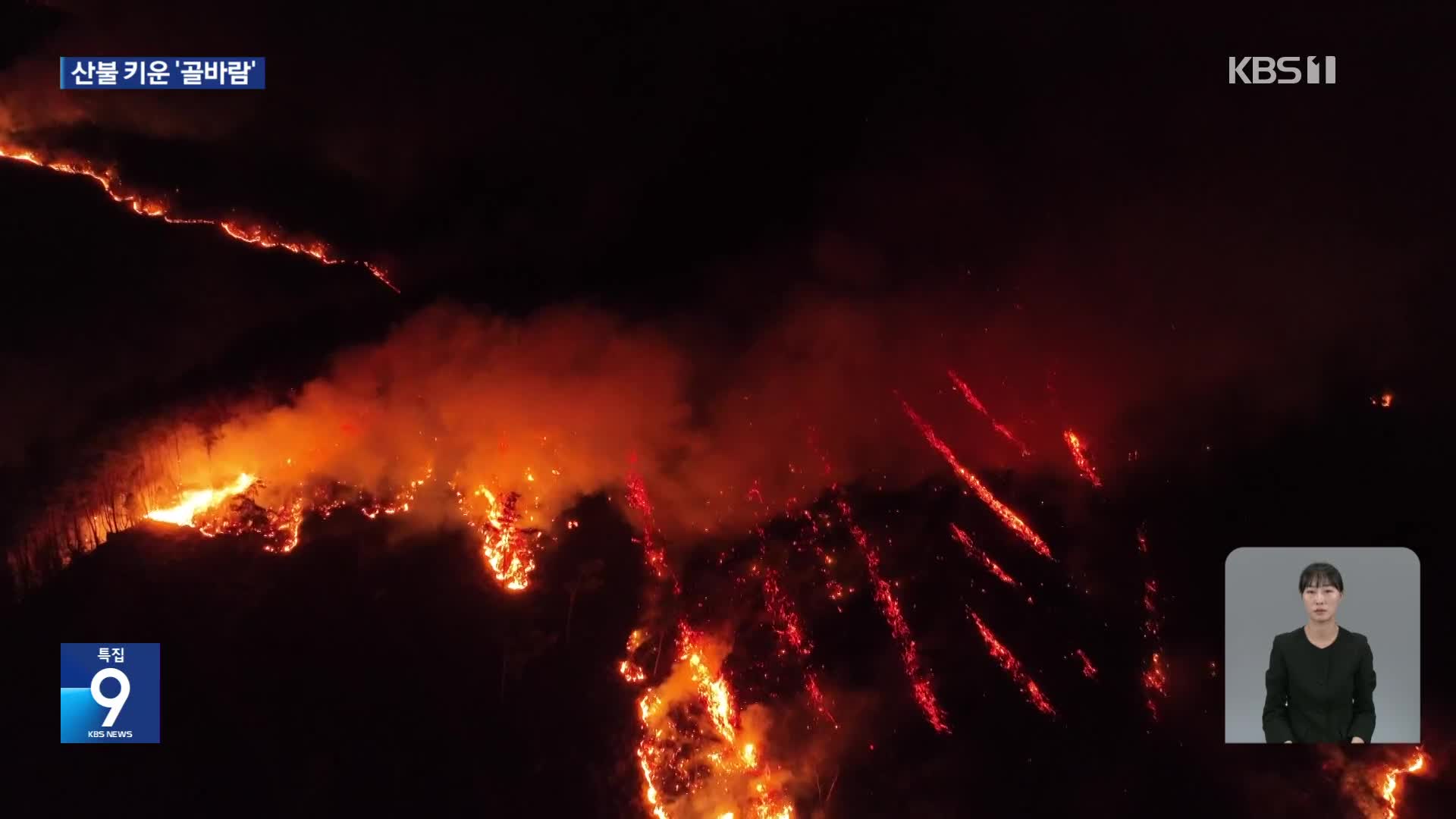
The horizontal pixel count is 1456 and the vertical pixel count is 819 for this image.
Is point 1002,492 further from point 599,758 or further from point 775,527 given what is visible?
point 599,758

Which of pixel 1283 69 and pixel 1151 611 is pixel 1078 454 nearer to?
pixel 1151 611

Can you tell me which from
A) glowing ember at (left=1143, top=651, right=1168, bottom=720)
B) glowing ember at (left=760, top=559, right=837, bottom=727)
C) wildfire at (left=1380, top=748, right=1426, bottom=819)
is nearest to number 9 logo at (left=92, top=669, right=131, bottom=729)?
glowing ember at (left=760, top=559, right=837, bottom=727)

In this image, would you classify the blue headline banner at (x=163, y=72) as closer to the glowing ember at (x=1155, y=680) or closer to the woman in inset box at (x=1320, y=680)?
the glowing ember at (x=1155, y=680)

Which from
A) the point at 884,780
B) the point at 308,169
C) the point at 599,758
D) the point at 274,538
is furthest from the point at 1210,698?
the point at 308,169

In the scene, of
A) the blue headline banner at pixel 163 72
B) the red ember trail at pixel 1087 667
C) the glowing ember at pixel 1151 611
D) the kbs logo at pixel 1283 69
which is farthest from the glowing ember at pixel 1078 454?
the blue headline banner at pixel 163 72

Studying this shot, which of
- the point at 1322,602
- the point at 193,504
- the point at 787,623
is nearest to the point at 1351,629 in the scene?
the point at 1322,602

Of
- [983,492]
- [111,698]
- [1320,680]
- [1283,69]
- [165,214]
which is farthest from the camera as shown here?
[983,492]
